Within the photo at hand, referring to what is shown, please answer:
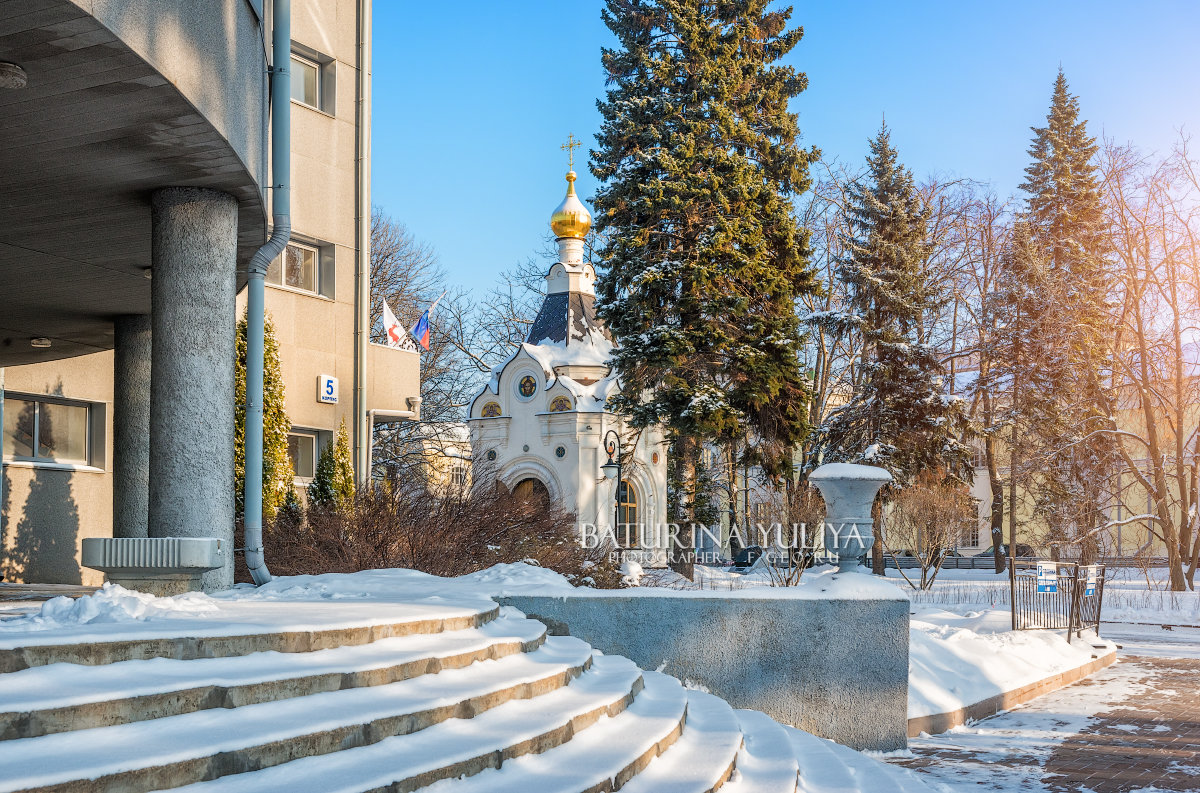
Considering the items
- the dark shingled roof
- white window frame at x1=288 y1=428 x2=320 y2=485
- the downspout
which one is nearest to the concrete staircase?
white window frame at x1=288 y1=428 x2=320 y2=485

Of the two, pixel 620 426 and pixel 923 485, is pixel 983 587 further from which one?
pixel 620 426

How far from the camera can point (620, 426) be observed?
3791 centimetres

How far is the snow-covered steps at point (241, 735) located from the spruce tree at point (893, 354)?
27.5 meters

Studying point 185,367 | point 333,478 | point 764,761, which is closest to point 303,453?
point 333,478

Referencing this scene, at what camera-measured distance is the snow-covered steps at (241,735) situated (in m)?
3.30

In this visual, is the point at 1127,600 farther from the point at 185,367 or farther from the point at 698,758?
the point at 185,367

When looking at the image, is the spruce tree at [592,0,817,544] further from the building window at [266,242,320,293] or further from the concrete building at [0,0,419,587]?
the concrete building at [0,0,419,587]

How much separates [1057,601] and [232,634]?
1386 centimetres

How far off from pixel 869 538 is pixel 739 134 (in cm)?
1884

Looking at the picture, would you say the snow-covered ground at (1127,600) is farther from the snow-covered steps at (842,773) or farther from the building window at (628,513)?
the snow-covered steps at (842,773)

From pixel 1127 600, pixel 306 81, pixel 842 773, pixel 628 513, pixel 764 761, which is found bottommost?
pixel 1127 600

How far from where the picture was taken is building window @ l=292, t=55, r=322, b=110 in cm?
1723

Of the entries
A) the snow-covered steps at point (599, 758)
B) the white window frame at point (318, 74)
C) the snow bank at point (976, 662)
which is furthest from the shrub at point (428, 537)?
the white window frame at point (318, 74)

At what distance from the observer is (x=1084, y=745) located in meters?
8.47
